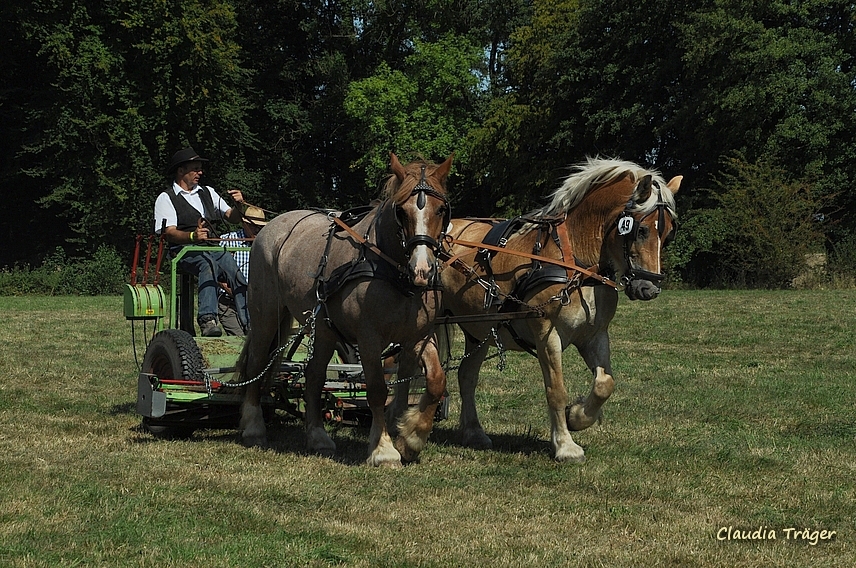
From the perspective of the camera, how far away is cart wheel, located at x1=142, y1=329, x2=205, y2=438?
7.72m

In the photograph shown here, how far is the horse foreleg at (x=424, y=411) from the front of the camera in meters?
6.80

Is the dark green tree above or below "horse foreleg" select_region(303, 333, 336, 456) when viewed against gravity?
above

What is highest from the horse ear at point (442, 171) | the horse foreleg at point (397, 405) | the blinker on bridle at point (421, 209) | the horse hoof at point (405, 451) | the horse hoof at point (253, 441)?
the horse ear at point (442, 171)

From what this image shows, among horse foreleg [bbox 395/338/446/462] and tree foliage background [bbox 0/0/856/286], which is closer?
horse foreleg [bbox 395/338/446/462]

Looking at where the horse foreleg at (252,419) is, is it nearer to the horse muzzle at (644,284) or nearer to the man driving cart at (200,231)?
the man driving cart at (200,231)

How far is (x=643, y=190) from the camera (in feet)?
22.3

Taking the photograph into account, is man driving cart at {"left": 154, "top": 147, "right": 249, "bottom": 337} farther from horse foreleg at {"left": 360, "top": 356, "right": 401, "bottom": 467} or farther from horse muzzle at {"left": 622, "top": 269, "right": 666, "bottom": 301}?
horse muzzle at {"left": 622, "top": 269, "right": 666, "bottom": 301}

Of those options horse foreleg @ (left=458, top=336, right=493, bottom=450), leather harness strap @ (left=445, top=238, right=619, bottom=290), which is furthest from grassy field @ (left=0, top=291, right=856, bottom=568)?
leather harness strap @ (left=445, top=238, right=619, bottom=290)

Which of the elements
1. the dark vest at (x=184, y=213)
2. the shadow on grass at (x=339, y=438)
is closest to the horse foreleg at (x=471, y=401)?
the shadow on grass at (x=339, y=438)

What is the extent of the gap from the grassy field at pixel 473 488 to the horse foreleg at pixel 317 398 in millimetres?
251

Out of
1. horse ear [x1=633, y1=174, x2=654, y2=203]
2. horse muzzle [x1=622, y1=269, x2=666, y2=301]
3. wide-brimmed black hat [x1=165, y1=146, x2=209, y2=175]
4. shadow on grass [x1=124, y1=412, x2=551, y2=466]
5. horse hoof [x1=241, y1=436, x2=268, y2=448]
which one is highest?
wide-brimmed black hat [x1=165, y1=146, x2=209, y2=175]

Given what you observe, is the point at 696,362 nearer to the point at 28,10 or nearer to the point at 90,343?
the point at 90,343

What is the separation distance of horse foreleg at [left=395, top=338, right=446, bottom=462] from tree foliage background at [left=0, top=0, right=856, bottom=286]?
22.5 meters

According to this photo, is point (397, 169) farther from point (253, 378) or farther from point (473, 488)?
point (253, 378)
